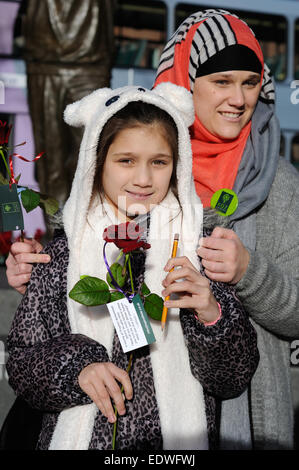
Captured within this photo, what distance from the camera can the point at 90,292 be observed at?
139 centimetres

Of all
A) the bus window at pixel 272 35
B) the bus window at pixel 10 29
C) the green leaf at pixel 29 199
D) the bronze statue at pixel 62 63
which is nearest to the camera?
the green leaf at pixel 29 199

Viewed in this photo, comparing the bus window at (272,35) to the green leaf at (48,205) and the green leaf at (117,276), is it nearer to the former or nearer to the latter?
the green leaf at (48,205)

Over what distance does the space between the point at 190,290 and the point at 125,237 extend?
201 mm

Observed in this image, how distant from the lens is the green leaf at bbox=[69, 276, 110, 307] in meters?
1.38

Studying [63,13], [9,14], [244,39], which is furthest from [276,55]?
[244,39]

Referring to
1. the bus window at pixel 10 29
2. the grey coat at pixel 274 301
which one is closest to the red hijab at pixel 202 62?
the grey coat at pixel 274 301

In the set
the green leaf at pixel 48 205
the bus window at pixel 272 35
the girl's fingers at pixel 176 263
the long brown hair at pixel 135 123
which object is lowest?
the bus window at pixel 272 35

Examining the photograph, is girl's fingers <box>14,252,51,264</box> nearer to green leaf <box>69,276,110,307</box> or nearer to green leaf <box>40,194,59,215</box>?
green leaf <box>40,194,59,215</box>

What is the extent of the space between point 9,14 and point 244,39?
16.3ft

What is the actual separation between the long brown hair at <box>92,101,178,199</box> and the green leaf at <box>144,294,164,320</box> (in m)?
0.43

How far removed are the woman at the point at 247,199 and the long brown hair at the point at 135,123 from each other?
0.28 meters

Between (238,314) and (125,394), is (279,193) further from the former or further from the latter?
(125,394)

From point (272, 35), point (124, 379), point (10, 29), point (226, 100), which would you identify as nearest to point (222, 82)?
point (226, 100)

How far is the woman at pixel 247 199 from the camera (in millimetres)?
1659
